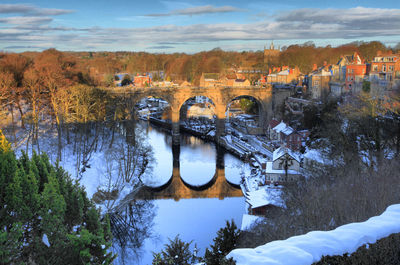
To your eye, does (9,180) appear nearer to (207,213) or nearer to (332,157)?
(207,213)

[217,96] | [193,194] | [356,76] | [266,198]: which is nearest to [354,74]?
[356,76]

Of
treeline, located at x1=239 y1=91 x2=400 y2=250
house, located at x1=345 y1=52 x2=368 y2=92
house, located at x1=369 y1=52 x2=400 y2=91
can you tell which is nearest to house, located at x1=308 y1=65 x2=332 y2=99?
house, located at x1=345 y1=52 x2=368 y2=92

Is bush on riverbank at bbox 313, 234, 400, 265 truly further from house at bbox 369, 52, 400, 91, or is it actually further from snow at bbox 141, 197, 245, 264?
house at bbox 369, 52, 400, 91

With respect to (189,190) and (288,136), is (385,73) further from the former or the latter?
(189,190)

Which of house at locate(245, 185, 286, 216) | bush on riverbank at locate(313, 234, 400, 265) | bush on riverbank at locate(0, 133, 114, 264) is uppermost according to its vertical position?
bush on riverbank at locate(313, 234, 400, 265)

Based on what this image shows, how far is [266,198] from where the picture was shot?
48.0 feet

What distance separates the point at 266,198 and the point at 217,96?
57.7 feet

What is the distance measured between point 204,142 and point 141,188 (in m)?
12.6

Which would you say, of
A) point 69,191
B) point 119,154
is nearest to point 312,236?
point 69,191

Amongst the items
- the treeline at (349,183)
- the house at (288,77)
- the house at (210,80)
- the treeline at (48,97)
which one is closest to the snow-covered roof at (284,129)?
the treeline at (349,183)

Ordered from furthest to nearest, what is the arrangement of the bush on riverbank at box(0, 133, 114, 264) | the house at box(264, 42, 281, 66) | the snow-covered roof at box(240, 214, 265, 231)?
the house at box(264, 42, 281, 66)
the snow-covered roof at box(240, 214, 265, 231)
the bush on riverbank at box(0, 133, 114, 264)

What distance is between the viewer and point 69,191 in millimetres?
7855

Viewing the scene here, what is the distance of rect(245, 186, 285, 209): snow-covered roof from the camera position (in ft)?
46.1

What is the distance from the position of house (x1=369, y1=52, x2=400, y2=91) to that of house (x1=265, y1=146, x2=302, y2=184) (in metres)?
10.8
